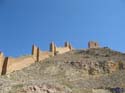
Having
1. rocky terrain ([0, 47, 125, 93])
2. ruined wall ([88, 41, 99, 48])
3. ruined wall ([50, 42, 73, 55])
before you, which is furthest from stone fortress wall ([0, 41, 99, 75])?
ruined wall ([88, 41, 99, 48])

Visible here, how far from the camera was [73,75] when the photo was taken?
61.4 metres

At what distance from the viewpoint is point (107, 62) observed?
64.9m

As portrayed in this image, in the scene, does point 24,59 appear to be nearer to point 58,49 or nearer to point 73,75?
point 73,75

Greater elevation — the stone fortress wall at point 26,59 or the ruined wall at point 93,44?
the ruined wall at point 93,44

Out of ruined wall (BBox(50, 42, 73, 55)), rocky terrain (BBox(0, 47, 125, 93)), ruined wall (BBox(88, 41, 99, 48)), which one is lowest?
rocky terrain (BBox(0, 47, 125, 93))

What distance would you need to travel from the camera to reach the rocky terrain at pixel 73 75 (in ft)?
174

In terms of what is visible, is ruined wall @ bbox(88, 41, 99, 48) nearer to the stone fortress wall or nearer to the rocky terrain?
the stone fortress wall

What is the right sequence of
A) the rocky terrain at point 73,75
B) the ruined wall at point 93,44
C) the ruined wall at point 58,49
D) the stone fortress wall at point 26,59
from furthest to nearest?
the ruined wall at point 93,44
the ruined wall at point 58,49
the stone fortress wall at point 26,59
the rocky terrain at point 73,75

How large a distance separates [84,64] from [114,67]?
15.4 feet

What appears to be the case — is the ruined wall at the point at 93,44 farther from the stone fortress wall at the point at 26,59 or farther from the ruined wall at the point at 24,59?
the ruined wall at the point at 24,59

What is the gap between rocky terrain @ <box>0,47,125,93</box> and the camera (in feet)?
174

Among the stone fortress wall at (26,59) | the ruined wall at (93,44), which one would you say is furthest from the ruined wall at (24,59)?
→ the ruined wall at (93,44)

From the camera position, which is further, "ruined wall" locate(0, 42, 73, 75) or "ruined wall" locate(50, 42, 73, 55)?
"ruined wall" locate(50, 42, 73, 55)

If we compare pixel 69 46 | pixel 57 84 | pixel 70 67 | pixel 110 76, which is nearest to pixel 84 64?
pixel 70 67
